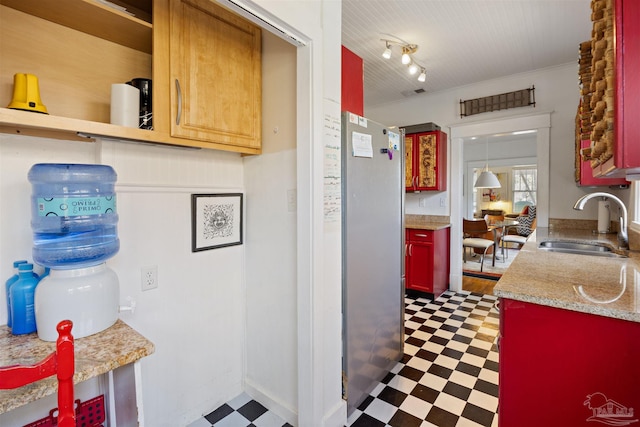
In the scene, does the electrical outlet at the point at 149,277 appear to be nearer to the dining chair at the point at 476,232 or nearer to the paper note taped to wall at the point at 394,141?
the paper note taped to wall at the point at 394,141

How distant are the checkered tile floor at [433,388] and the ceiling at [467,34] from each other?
263 centimetres

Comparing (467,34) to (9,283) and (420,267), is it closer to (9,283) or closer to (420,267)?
(420,267)

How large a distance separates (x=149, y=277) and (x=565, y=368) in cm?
179

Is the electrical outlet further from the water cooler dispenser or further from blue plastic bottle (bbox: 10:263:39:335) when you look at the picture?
blue plastic bottle (bbox: 10:263:39:335)

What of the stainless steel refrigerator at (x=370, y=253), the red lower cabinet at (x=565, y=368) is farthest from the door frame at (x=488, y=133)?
the red lower cabinet at (x=565, y=368)

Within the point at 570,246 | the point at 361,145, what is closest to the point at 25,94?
the point at 361,145

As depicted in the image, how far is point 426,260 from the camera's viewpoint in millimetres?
3521

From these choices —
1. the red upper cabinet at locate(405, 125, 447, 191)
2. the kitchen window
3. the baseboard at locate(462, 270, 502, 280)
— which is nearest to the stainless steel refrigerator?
the red upper cabinet at locate(405, 125, 447, 191)

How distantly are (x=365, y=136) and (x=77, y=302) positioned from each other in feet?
5.11

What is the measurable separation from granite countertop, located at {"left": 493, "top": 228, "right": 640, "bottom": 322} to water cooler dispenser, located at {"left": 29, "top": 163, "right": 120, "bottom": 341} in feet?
4.91

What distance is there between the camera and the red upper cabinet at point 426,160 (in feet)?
12.1

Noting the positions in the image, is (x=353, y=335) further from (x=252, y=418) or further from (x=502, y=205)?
(x=502, y=205)

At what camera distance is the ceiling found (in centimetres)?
222

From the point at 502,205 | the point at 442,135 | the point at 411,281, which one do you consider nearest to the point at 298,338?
the point at 411,281
